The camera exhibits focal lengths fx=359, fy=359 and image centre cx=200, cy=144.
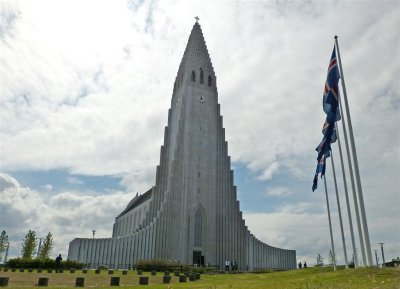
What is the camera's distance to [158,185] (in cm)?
6309

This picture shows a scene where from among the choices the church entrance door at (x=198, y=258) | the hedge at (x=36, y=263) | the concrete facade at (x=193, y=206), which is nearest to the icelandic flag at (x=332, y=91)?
the hedge at (x=36, y=263)

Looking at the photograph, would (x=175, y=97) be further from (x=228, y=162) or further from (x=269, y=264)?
(x=269, y=264)

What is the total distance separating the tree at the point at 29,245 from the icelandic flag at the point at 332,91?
243 feet

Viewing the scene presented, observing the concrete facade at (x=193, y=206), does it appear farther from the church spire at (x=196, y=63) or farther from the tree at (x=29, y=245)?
the tree at (x=29, y=245)

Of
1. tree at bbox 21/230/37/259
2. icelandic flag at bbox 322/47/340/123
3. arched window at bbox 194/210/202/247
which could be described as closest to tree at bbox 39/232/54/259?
tree at bbox 21/230/37/259

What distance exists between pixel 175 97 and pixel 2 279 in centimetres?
5770

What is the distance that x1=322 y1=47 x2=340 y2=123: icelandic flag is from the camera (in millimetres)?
20720

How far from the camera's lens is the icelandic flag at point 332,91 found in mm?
20720

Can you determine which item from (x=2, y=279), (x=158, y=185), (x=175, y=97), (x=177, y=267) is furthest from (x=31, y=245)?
(x=2, y=279)

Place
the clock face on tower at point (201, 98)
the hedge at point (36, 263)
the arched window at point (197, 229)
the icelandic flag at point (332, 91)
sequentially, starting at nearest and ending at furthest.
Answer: the icelandic flag at point (332, 91) → the hedge at point (36, 263) → the arched window at point (197, 229) → the clock face on tower at point (201, 98)

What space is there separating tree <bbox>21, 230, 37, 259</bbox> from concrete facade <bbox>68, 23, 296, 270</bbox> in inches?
890

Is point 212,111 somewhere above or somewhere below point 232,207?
above

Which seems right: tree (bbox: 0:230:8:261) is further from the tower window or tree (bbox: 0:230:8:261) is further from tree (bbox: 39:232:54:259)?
the tower window

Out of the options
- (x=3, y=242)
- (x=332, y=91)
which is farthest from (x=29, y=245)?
(x=332, y=91)
